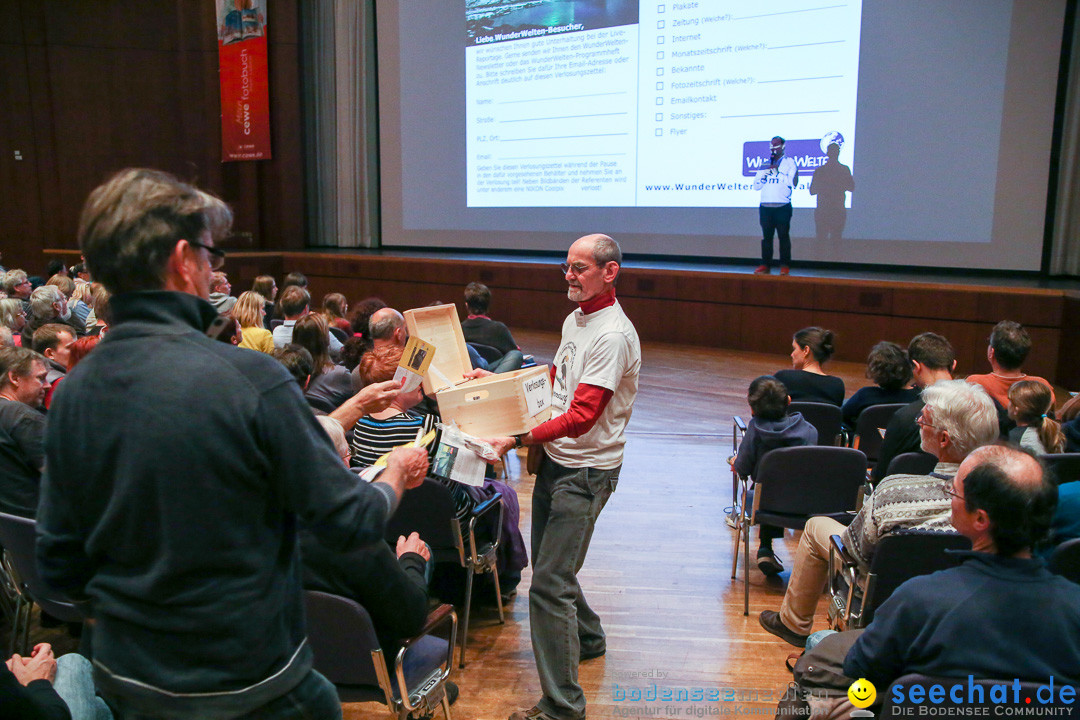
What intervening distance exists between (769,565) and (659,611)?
679 millimetres

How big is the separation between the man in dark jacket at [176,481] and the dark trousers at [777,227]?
7.57 meters

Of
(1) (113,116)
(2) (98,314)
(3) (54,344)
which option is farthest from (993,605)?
(1) (113,116)

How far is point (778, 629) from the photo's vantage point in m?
3.11

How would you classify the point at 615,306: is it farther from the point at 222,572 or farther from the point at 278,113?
the point at 278,113

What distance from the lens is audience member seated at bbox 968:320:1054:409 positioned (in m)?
3.66

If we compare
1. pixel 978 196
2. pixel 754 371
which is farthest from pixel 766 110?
pixel 754 371

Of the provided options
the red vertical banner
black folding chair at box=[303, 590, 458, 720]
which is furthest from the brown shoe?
the red vertical banner

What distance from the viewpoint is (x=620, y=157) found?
9.28m

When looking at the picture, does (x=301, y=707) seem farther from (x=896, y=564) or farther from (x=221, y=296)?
(x=221, y=296)

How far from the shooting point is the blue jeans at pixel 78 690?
6.43ft

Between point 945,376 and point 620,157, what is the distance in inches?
245

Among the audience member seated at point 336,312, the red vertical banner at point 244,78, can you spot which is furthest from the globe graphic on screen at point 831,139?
the red vertical banner at point 244,78

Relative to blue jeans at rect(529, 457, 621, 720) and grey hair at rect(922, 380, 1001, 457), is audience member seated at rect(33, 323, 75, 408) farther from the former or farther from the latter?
grey hair at rect(922, 380, 1001, 457)

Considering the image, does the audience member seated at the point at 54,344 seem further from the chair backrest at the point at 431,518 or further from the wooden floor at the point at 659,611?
the chair backrest at the point at 431,518
